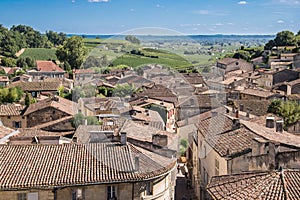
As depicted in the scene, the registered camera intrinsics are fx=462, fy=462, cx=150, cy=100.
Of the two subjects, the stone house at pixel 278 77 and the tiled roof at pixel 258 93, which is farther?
the stone house at pixel 278 77

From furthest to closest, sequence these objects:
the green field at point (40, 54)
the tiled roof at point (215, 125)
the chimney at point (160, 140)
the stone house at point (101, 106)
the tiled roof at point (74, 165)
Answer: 1. the green field at point (40, 54)
2. the stone house at point (101, 106)
3. the tiled roof at point (215, 125)
4. the chimney at point (160, 140)
5. the tiled roof at point (74, 165)

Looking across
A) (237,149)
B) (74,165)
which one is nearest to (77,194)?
(74,165)

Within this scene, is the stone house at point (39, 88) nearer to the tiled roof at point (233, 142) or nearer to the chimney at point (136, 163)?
the tiled roof at point (233, 142)

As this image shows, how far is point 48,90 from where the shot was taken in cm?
5444

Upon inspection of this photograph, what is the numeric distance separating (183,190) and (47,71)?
6427 centimetres

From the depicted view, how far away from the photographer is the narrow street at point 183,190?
2243 centimetres

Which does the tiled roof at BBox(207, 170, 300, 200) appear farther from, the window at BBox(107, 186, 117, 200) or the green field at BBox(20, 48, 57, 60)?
the green field at BBox(20, 48, 57, 60)

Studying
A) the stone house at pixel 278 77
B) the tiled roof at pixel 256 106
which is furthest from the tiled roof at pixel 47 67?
the tiled roof at pixel 256 106

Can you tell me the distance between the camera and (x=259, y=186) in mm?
12016

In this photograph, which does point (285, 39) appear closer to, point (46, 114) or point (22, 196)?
point (46, 114)

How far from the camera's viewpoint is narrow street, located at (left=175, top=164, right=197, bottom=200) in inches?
883

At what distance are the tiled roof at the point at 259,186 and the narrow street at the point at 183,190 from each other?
31.4 ft

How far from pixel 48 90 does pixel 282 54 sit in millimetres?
41014

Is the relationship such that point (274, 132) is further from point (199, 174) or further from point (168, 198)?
point (168, 198)
